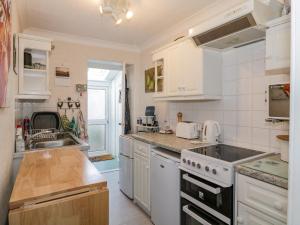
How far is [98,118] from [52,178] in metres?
3.94

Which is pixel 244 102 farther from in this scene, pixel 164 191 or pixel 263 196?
pixel 164 191

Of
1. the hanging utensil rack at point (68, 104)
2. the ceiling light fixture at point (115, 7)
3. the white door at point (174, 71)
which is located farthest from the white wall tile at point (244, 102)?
the hanging utensil rack at point (68, 104)

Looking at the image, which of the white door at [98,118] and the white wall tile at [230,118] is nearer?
the white wall tile at [230,118]

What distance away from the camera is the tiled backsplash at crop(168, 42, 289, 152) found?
174 centimetres

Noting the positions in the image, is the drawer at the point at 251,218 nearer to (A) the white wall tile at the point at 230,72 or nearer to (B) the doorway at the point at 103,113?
(A) the white wall tile at the point at 230,72

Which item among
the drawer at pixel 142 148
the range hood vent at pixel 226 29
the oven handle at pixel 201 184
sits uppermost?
the range hood vent at pixel 226 29

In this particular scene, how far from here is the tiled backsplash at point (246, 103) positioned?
1.74 metres


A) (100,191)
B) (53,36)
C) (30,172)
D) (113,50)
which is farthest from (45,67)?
(100,191)

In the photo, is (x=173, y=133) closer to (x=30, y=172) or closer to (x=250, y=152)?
(x=250, y=152)

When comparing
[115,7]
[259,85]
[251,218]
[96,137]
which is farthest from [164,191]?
[96,137]

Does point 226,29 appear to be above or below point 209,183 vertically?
Result: above

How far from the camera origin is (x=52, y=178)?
1180 millimetres

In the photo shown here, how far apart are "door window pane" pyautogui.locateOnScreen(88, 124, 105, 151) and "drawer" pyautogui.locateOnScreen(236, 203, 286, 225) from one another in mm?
4208

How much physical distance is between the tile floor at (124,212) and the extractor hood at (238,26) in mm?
2050
